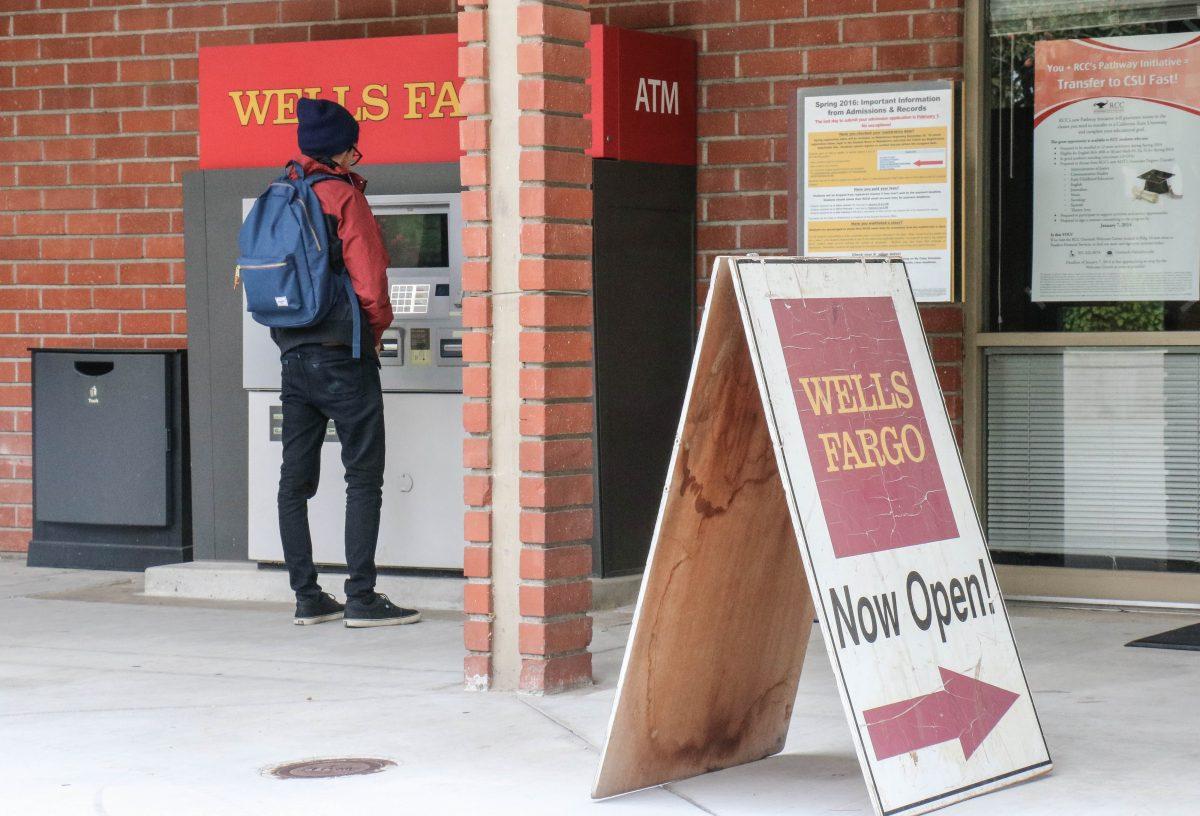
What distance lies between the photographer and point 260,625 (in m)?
6.60

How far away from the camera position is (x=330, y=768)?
4.33m

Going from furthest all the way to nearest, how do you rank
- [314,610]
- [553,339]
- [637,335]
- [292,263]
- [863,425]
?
[637,335] < [314,610] < [292,263] < [553,339] < [863,425]

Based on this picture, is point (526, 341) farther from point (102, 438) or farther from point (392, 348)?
point (102, 438)

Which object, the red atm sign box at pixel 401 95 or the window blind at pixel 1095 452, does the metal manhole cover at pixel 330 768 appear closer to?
the red atm sign box at pixel 401 95

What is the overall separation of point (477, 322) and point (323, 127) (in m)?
1.42

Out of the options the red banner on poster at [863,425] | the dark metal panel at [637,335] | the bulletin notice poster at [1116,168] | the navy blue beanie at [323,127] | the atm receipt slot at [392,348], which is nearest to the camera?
the red banner on poster at [863,425]

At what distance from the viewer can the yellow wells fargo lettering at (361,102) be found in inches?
273

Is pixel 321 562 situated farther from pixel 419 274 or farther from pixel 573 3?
pixel 573 3

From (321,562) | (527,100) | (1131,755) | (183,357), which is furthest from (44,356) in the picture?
(1131,755)

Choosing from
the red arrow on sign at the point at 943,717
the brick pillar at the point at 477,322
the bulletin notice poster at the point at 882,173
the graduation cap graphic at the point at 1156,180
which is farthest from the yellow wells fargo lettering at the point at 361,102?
the red arrow on sign at the point at 943,717

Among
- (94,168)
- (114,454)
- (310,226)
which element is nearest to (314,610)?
(310,226)

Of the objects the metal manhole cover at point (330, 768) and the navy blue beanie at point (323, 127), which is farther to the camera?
the navy blue beanie at point (323, 127)

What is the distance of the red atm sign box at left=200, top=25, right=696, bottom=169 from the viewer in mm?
6809

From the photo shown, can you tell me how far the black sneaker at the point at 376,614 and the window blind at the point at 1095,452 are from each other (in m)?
2.33
